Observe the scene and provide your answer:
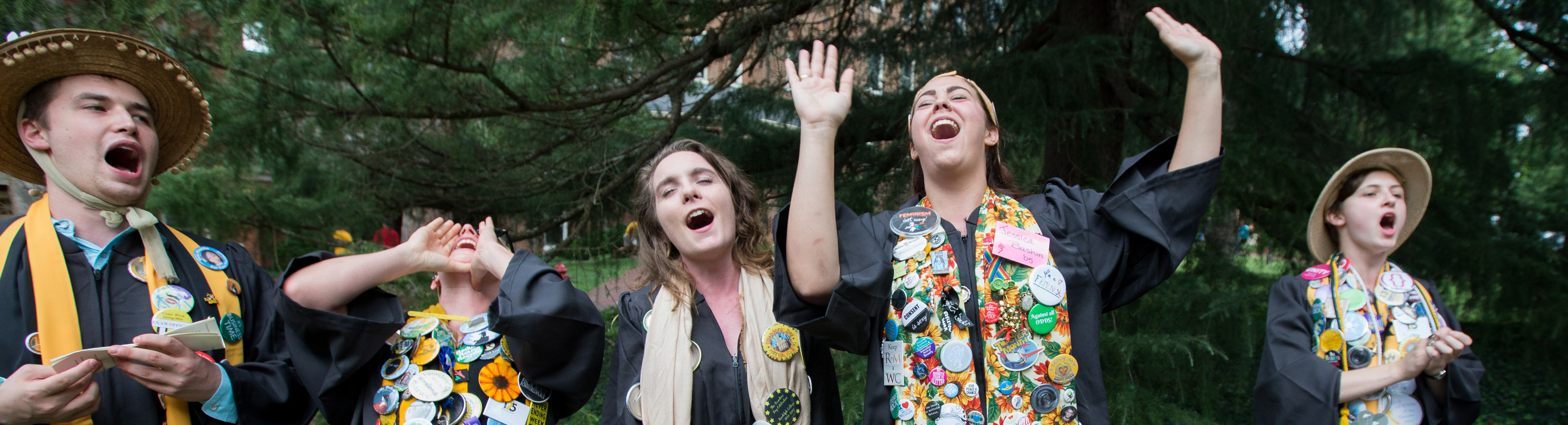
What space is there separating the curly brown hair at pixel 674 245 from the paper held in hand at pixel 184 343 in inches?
43.0

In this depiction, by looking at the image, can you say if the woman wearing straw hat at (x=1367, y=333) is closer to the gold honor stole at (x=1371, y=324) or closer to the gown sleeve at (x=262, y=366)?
the gold honor stole at (x=1371, y=324)

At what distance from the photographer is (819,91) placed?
1823 mm

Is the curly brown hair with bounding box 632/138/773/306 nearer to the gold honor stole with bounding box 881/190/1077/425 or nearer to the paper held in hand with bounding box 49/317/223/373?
the gold honor stole with bounding box 881/190/1077/425

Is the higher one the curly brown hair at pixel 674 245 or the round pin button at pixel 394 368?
the curly brown hair at pixel 674 245

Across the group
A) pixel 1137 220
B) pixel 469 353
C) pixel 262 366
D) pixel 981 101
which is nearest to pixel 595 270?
pixel 469 353

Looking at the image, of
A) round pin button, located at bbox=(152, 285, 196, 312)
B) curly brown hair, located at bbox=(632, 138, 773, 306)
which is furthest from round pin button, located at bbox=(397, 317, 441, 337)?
curly brown hair, located at bbox=(632, 138, 773, 306)

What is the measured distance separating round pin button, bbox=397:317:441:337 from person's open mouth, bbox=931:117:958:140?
1582mm

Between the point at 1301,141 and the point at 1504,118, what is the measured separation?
34.4 inches

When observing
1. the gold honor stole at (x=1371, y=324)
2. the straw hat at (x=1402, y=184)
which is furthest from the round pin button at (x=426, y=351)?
the straw hat at (x=1402, y=184)

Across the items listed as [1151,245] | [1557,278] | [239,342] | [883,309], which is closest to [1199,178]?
[1151,245]

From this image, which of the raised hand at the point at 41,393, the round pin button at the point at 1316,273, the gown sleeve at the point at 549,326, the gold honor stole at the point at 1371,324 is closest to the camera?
the raised hand at the point at 41,393

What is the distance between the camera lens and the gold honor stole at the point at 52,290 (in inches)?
73.7

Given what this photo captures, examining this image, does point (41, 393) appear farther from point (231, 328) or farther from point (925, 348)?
point (925, 348)

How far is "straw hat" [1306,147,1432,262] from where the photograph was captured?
2.53 m
